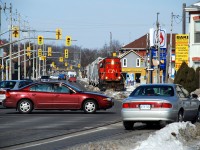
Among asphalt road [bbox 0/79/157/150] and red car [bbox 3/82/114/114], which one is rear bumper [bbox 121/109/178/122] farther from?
red car [bbox 3/82/114/114]

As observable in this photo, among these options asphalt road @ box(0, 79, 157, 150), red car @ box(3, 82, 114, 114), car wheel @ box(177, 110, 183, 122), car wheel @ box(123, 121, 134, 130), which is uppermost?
red car @ box(3, 82, 114, 114)

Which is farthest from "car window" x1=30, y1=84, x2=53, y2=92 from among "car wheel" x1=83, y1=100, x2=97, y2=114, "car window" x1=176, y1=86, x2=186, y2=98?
"car window" x1=176, y1=86, x2=186, y2=98

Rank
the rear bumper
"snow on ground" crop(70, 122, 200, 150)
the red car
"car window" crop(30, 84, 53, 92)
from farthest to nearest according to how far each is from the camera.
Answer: "car window" crop(30, 84, 53, 92) → the red car → the rear bumper → "snow on ground" crop(70, 122, 200, 150)

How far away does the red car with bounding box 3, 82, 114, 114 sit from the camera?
27625 mm

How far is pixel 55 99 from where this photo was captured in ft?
90.7

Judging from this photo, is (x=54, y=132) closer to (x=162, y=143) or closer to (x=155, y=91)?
(x=155, y=91)

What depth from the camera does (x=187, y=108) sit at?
19734mm

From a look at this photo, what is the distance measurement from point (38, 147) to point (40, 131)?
4392 millimetres

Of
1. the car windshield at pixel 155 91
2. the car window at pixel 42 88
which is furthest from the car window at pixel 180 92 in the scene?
the car window at pixel 42 88

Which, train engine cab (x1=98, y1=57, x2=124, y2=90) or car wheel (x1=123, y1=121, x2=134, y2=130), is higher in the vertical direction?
train engine cab (x1=98, y1=57, x2=124, y2=90)

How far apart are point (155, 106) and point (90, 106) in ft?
32.4

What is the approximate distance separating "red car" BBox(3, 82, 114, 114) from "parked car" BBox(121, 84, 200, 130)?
8.53 metres

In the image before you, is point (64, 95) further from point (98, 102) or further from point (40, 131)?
point (40, 131)

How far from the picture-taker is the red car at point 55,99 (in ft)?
90.6
